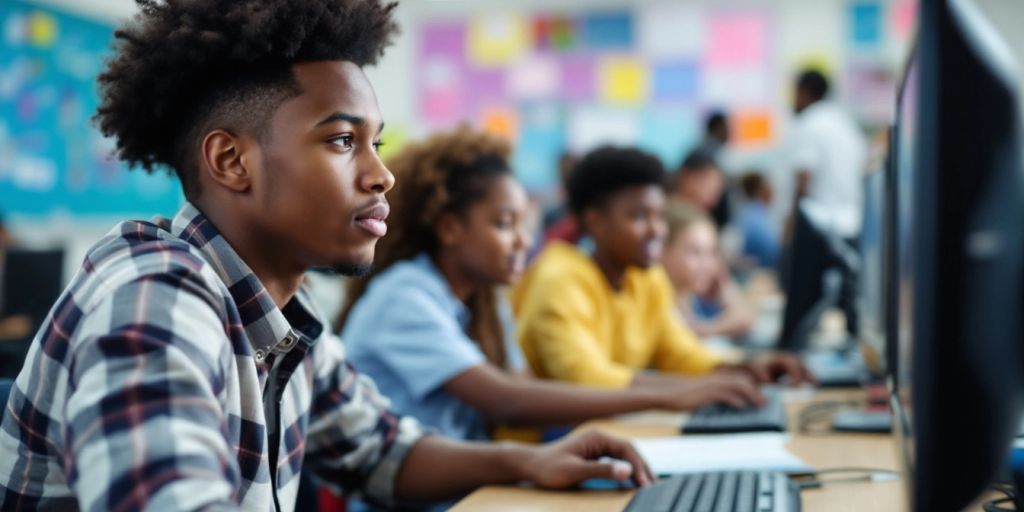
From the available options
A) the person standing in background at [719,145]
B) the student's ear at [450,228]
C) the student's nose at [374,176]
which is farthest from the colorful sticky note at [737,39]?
the student's nose at [374,176]

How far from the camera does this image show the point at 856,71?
693 cm

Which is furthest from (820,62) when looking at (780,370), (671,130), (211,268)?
(211,268)

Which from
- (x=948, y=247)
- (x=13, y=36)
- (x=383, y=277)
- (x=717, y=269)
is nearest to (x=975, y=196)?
(x=948, y=247)

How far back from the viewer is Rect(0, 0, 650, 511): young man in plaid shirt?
25.6 inches

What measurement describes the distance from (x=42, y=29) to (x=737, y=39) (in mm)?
4545

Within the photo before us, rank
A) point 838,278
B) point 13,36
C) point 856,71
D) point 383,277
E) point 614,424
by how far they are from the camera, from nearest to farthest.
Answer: point 614,424, point 383,277, point 838,278, point 13,36, point 856,71

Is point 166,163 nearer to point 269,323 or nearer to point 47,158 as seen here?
point 269,323

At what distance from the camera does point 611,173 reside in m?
2.38

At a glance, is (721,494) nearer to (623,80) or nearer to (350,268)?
(350,268)

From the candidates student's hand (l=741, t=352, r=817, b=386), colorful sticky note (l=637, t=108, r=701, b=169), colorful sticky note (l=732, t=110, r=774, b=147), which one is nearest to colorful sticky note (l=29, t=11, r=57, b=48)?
colorful sticky note (l=637, t=108, r=701, b=169)

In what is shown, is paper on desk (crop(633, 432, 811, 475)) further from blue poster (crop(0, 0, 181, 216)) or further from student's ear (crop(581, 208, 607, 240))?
blue poster (crop(0, 0, 181, 216))

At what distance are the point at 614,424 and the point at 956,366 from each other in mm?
1087

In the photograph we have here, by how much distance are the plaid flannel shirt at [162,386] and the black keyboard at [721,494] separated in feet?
1.22

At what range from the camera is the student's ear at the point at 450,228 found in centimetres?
188
